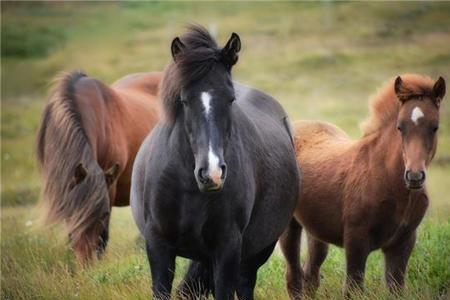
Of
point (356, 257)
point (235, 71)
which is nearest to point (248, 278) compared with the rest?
point (356, 257)

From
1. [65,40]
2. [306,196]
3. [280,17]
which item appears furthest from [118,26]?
[306,196]

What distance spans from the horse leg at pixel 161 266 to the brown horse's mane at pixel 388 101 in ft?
7.55

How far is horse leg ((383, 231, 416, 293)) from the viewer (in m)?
6.22

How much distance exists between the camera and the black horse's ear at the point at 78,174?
7.56m

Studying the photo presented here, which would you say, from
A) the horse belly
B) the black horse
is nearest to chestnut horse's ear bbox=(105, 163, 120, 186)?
the horse belly

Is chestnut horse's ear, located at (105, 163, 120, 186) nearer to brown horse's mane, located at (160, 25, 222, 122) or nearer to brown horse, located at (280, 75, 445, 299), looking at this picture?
brown horse, located at (280, 75, 445, 299)

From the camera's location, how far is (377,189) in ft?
20.8

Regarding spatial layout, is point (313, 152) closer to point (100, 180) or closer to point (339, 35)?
point (100, 180)

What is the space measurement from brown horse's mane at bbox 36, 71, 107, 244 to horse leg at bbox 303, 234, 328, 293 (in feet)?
6.45

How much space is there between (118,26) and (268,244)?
49922mm

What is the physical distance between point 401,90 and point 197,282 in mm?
2133

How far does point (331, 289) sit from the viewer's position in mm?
6617

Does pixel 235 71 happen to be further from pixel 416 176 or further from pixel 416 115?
pixel 416 176

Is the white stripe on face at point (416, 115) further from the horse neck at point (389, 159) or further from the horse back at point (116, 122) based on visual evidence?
the horse back at point (116, 122)
